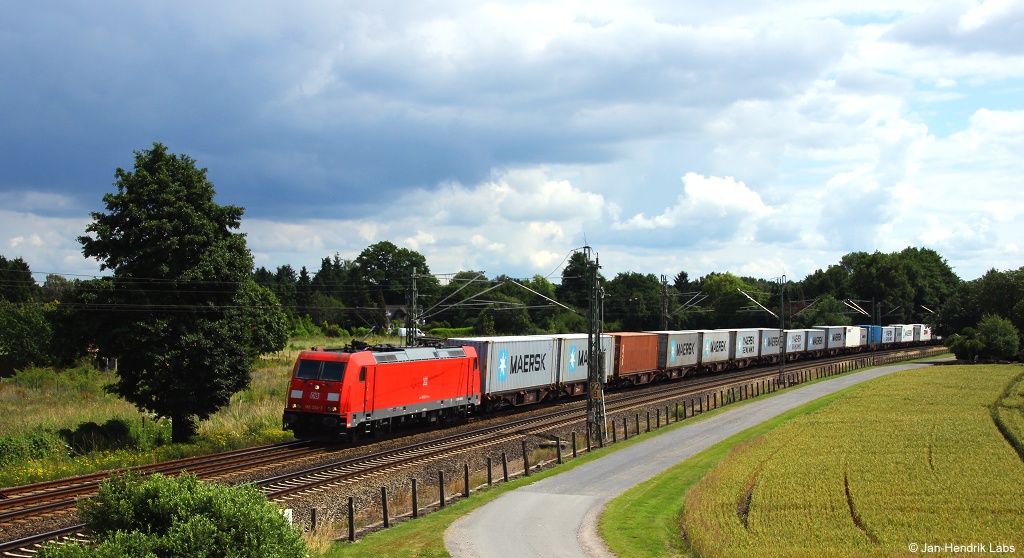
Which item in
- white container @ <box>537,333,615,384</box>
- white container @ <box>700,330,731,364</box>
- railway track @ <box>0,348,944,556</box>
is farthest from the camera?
white container @ <box>700,330,731,364</box>

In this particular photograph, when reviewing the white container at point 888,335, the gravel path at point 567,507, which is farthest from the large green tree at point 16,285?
the white container at point 888,335

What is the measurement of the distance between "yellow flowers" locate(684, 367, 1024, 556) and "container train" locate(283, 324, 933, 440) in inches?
388

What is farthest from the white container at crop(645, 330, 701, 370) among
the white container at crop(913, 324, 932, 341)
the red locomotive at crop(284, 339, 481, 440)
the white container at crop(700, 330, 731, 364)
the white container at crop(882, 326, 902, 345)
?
the white container at crop(913, 324, 932, 341)

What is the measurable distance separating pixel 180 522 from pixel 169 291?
22.5 meters

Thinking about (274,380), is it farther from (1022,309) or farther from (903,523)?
(1022,309)

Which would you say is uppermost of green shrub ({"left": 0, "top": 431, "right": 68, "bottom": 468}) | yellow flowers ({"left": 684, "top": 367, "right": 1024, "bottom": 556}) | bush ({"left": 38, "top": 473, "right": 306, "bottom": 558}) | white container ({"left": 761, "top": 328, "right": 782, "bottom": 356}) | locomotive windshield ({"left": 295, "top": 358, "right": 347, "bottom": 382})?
white container ({"left": 761, "top": 328, "right": 782, "bottom": 356})

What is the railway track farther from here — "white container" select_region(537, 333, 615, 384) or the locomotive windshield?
the locomotive windshield

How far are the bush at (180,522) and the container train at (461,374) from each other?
698 inches

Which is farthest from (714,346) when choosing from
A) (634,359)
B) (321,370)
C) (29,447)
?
(29,447)

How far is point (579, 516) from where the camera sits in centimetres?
1886

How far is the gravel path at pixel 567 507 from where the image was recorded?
1602 centimetres

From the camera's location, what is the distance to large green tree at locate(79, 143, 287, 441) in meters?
30.0

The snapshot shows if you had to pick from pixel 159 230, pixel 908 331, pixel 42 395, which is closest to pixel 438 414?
pixel 159 230

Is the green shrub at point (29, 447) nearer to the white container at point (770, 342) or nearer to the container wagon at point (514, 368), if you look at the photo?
the container wagon at point (514, 368)
